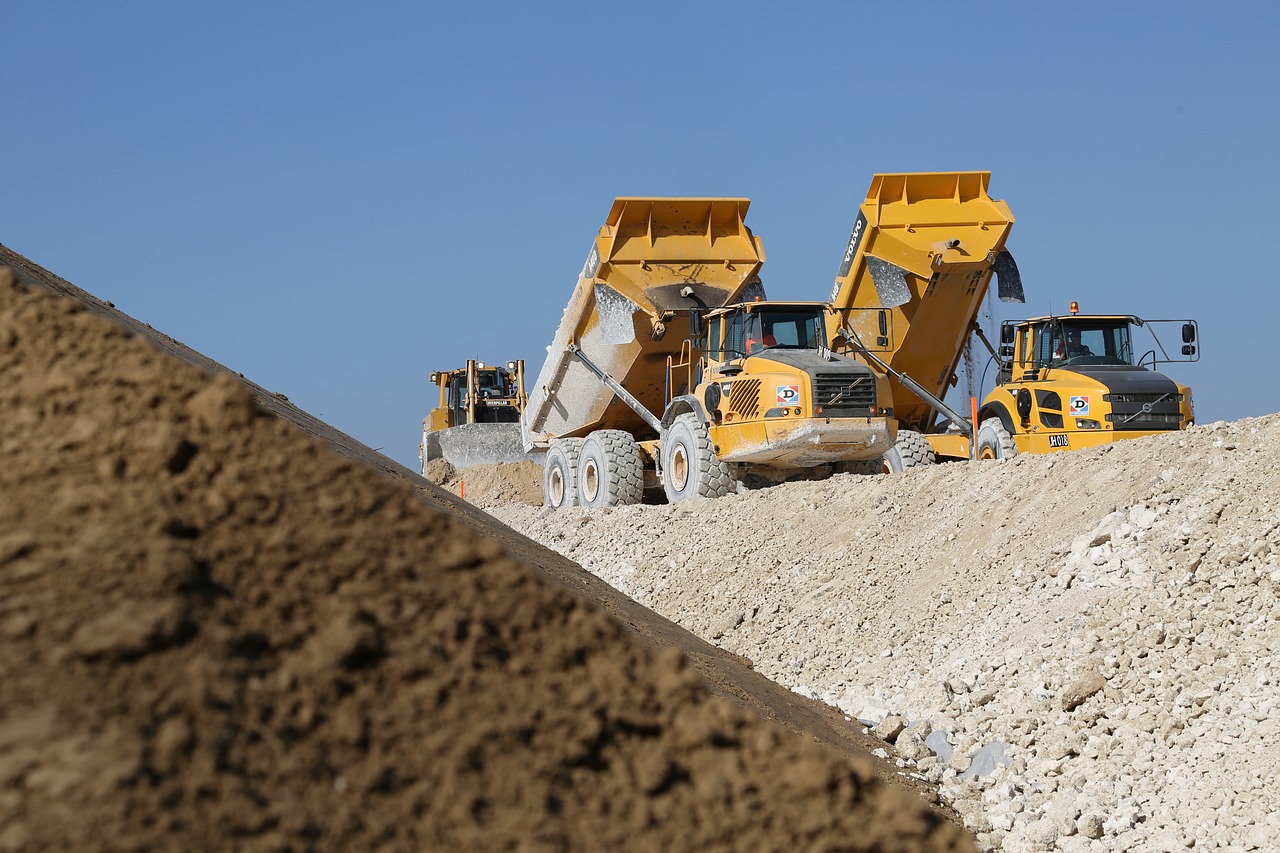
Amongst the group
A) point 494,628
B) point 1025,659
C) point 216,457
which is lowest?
point 1025,659

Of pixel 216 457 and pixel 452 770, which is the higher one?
pixel 216 457

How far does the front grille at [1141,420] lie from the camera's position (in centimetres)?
1184

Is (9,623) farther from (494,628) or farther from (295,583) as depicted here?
(494,628)

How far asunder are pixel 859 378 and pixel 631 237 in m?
2.98

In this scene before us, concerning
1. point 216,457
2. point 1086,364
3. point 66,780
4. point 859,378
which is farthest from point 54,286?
point 1086,364

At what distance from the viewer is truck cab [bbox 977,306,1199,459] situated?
39.1ft

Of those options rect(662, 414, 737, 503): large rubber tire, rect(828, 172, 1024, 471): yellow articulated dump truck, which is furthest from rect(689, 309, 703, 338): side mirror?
rect(828, 172, 1024, 471): yellow articulated dump truck

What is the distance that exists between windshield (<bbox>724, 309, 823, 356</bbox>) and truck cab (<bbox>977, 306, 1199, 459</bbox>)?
1.97 meters

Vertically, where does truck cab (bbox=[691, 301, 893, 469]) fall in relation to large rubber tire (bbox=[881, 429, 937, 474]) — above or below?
above

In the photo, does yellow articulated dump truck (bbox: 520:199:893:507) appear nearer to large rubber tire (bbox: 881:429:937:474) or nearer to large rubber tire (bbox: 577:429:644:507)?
large rubber tire (bbox: 577:429:644:507)

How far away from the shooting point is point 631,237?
1339 centimetres

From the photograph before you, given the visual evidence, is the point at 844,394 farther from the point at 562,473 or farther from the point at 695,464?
the point at 562,473

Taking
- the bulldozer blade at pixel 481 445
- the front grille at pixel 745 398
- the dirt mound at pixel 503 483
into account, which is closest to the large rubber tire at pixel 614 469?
the front grille at pixel 745 398

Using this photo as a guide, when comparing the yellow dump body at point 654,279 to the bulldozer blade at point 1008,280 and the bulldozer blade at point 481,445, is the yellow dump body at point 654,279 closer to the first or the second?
the bulldozer blade at point 1008,280
